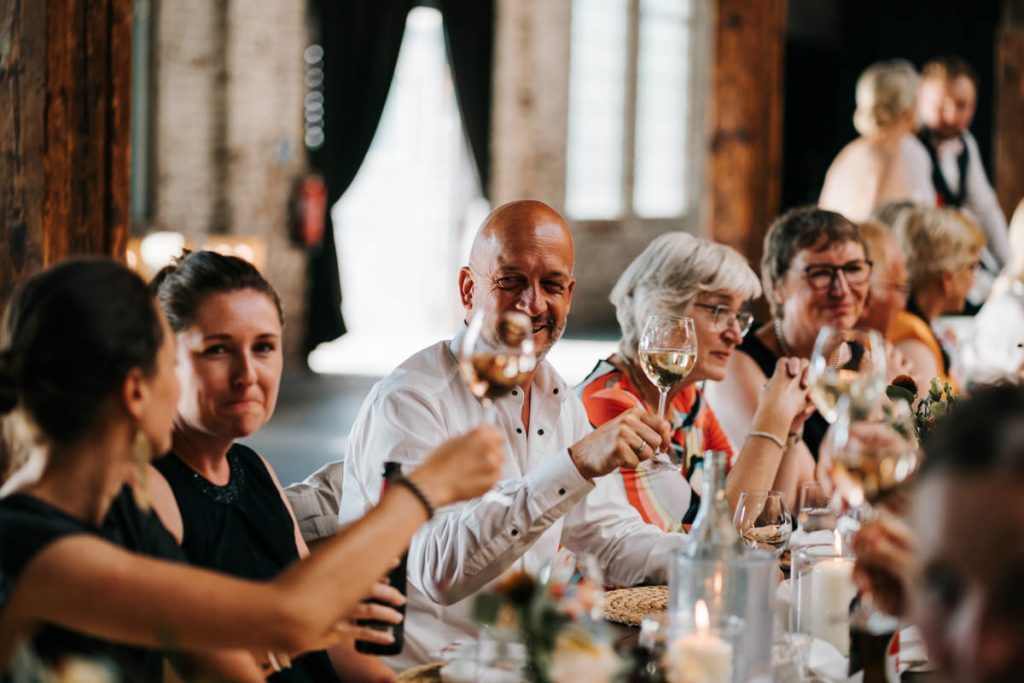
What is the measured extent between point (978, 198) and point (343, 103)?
550 centimetres

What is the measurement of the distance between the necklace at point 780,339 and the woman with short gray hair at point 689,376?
391mm

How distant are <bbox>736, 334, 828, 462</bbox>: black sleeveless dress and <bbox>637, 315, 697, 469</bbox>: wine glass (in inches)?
37.8

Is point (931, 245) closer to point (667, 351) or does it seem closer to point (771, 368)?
point (771, 368)

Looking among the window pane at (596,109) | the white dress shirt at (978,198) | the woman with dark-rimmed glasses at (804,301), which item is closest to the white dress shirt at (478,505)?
the woman with dark-rimmed glasses at (804,301)

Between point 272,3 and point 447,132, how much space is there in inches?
106

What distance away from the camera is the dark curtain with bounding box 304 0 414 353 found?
10188 mm

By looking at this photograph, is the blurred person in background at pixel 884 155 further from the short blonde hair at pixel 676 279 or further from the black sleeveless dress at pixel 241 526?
the black sleeveless dress at pixel 241 526

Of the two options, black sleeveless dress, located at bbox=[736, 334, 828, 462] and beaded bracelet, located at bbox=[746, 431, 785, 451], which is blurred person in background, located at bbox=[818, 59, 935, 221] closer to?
black sleeveless dress, located at bbox=[736, 334, 828, 462]

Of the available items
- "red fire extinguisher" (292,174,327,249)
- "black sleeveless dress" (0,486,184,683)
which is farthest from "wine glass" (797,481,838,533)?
"red fire extinguisher" (292,174,327,249)

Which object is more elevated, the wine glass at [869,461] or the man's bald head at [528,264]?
the man's bald head at [528,264]

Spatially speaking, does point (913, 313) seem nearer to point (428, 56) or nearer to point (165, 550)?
point (165, 550)

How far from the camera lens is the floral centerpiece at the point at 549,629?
52.0 inches

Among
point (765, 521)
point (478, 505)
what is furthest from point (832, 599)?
point (478, 505)

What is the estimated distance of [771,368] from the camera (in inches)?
141
